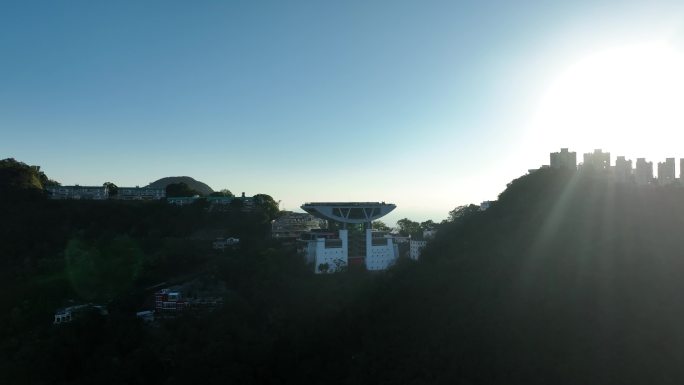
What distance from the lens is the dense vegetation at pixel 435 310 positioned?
9.93m

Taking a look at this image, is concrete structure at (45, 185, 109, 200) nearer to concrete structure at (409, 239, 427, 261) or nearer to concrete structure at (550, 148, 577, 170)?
concrete structure at (409, 239, 427, 261)

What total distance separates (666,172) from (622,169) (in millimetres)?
1947

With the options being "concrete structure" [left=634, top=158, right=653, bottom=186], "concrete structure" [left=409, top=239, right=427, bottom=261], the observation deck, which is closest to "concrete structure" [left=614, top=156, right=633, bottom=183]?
"concrete structure" [left=634, top=158, right=653, bottom=186]

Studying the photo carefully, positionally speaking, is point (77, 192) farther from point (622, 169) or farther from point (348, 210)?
point (622, 169)

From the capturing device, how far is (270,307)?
1728 centimetres

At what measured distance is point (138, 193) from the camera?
3462 centimetres

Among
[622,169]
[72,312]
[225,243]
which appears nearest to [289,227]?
[225,243]

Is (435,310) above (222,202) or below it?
below

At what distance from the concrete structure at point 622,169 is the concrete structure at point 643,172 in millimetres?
244

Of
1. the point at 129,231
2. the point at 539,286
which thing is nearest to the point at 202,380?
the point at 539,286

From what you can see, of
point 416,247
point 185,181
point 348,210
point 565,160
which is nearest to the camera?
point 565,160

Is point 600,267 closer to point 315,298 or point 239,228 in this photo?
point 315,298

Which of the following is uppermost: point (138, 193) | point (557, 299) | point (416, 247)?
point (138, 193)

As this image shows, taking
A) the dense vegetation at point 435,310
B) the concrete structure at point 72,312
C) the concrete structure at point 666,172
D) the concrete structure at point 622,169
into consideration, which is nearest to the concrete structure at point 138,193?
the dense vegetation at point 435,310
